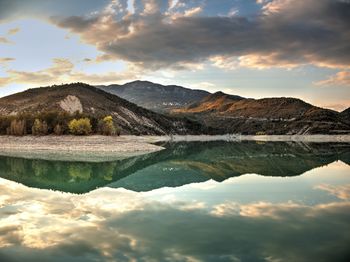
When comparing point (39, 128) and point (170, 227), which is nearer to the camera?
point (170, 227)

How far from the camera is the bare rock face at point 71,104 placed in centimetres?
13300

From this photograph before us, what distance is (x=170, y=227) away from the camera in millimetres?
12727

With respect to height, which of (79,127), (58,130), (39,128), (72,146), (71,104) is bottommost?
(72,146)

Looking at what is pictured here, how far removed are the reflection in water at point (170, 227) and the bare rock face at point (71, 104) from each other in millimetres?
116084

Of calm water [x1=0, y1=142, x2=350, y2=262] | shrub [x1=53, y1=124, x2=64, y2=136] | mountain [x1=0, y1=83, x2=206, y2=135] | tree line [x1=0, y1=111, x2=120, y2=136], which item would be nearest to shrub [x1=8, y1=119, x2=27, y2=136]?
tree line [x1=0, y1=111, x2=120, y2=136]

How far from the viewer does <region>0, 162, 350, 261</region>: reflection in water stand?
9.96 metres

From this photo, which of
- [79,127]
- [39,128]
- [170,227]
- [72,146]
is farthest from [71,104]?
[170,227]

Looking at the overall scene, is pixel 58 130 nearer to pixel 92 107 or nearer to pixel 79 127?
pixel 79 127

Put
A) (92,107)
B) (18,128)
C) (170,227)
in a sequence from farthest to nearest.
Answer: (92,107), (18,128), (170,227)

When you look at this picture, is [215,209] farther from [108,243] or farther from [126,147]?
[126,147]

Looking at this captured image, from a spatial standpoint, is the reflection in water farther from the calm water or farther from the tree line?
the tree line

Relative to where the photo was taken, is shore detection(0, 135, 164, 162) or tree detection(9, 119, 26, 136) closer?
shore detection(0, 135, 164, 162)

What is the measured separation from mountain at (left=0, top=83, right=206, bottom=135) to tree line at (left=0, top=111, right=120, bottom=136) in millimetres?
48843

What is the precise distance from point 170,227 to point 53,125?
58179 millimetres
